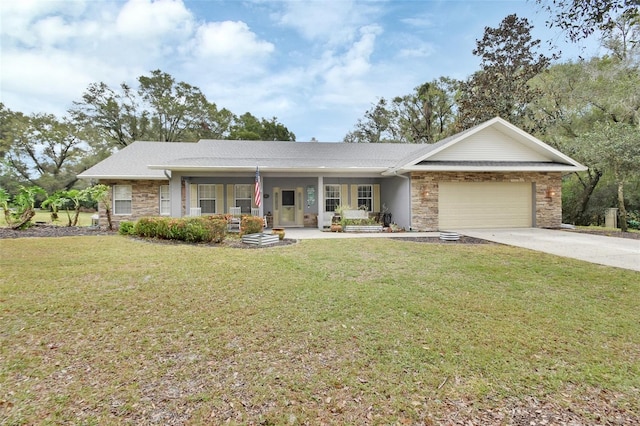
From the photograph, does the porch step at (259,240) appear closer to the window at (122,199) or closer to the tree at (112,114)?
the window at (122,199)

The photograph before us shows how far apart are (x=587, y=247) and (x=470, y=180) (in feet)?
18.3

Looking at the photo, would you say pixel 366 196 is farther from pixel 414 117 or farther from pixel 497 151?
pixel 414 117

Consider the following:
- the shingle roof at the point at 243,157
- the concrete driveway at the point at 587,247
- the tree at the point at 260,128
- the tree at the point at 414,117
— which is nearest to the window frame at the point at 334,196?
Answer: the shingle roof at the point at 243,157

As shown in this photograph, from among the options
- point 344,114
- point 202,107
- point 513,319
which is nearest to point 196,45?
point 513,319

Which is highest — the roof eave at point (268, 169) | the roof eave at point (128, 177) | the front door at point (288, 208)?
the roof eave at point (268, 169)

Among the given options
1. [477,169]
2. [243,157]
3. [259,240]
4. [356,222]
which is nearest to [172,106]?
[243,157]

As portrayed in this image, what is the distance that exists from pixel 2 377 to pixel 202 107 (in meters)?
33.0

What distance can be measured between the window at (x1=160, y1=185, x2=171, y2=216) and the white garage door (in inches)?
480

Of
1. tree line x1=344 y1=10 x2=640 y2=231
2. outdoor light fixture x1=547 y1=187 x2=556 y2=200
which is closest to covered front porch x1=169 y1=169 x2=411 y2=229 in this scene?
outdoor light fixture x1=547 y1=187 x2=556 y2=200

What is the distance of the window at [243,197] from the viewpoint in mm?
15102

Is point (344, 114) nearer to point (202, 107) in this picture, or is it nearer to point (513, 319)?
point (202, 107)

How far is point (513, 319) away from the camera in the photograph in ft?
13.2

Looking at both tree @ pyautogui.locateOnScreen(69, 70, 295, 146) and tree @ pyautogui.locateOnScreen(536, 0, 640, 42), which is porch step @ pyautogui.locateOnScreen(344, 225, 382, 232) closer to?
tree @ pyautogui.locateOnScreen(536, 0, 640, 42)

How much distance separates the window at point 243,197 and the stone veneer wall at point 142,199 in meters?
3.59
